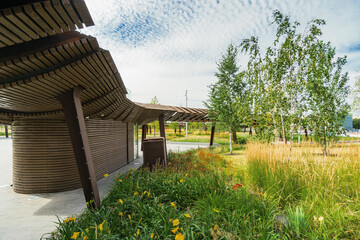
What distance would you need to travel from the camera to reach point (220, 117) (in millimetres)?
14062

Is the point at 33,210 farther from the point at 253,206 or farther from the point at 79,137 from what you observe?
the point at 253,206

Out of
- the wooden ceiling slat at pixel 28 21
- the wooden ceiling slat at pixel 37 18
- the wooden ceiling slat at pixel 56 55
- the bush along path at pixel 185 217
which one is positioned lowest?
the bush along path at pixel 185 217

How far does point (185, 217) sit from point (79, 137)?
277 cm

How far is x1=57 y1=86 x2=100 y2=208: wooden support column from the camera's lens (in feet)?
13.6

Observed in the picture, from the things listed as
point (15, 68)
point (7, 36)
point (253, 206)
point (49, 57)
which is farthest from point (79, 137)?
point (253, 206)

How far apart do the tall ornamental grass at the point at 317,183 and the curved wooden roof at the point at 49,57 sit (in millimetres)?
3843

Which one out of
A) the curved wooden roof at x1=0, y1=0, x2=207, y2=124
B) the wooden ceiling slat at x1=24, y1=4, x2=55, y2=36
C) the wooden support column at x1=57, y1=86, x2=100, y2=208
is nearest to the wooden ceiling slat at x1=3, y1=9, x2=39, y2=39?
the curved wooden roof at x1=0, y1=0, x2=207, y2=124

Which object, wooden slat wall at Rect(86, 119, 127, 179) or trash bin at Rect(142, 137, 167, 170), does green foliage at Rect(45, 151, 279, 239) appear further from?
A: wooden slat wall at Rect(86, 119, 127, 179)

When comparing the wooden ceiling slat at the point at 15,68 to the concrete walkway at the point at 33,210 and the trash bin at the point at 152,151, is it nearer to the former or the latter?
the concrete walkway at the point at 33,210

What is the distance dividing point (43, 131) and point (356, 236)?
23.6 feet

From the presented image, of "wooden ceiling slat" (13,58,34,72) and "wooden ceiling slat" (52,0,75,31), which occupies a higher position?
"wooden ceiling slat" (52,0,75,31)

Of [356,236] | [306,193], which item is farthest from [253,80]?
[356,236]

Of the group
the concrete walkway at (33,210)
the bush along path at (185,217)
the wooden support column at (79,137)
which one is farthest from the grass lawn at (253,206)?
the concrete walkway at (33,210)

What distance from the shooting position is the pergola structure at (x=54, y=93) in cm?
226
